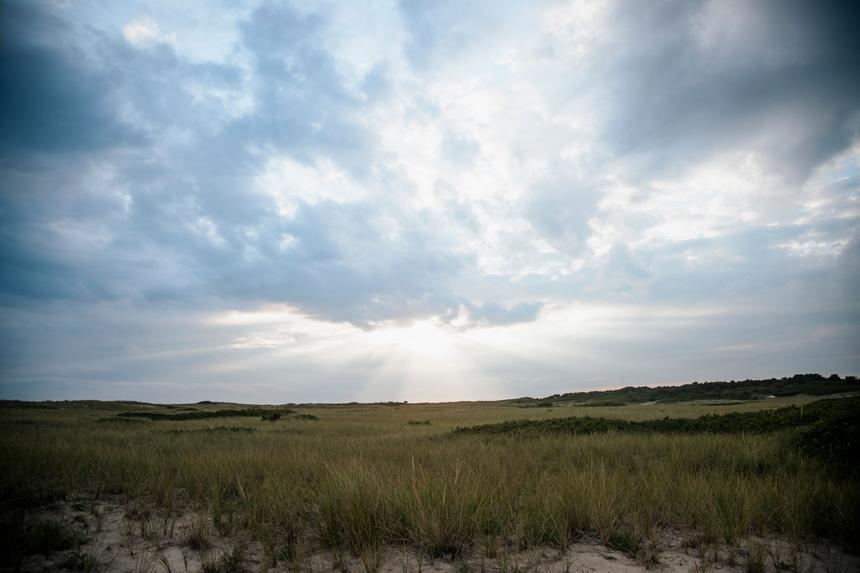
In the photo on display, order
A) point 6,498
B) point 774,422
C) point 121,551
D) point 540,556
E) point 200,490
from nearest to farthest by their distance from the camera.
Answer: point 540,556, point 121,551, point 6,498, point 200,490, point 774,422

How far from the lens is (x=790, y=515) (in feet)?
15.0

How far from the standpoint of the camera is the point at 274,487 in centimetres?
619

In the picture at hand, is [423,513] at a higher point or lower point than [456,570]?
higher

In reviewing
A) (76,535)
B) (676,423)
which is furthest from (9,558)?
(676,423)

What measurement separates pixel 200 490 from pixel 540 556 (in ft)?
16.8

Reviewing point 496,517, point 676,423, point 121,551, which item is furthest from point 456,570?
point 676,423

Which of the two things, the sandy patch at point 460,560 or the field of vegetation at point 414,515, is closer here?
the sandy patch at point 460,560

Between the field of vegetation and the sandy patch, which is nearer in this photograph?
the sandy patch

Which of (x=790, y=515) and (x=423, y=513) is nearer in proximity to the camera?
(x=423, y=513)

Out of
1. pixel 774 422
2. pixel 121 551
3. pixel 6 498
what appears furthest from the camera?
pixel 774 422

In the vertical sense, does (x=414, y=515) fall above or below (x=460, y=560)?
above

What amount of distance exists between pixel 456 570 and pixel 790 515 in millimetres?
3811

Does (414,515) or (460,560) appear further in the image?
(414,515)

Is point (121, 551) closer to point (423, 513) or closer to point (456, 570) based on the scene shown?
point (423, 513)
